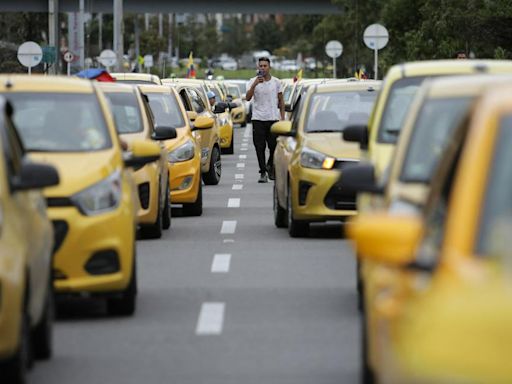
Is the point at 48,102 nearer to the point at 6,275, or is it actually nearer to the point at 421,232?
the point at 6,275

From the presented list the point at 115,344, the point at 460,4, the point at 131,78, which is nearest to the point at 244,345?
the point at 115,344

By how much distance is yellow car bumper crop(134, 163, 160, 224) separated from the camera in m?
16.6

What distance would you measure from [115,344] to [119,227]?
0.98m

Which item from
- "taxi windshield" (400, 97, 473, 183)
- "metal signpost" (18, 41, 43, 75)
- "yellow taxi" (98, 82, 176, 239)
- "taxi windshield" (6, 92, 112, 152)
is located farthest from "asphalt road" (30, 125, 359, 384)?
"metal signpost" (18, 41, 43, 75)

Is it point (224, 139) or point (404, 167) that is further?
point (224, 139)

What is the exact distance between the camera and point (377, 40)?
43.8m

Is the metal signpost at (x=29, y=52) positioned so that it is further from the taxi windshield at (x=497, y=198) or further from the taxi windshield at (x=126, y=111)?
the taxi windshield at (x=497, y=198)

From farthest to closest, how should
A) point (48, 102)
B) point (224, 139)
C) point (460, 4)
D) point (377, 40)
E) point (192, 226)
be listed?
point (460, 4), point (377, 40), point (224, 139), point (192, 226), point (48, 102)

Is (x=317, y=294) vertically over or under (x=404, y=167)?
under

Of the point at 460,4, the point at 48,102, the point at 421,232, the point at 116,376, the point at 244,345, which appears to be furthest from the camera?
the point at 460,4

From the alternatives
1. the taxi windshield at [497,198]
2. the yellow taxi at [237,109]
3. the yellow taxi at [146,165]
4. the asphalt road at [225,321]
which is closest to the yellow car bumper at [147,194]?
the yellow taxi at [146,165]

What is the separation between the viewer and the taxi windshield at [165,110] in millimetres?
21406

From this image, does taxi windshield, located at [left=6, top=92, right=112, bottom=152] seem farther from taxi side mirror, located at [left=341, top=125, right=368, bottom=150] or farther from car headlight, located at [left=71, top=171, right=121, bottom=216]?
taxi side mirror, located at [left=341, top=125, right=368, bottom=150]

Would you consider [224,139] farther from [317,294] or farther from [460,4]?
[317,294]
